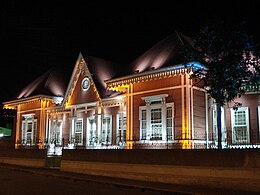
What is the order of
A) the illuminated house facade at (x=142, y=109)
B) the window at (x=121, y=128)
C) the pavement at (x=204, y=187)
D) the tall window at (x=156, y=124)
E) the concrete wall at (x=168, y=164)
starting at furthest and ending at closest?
the window at (x=121, y=128), the tall window at (x=156, y=124), the illuminated house facade at (x=142, y=109), the concrete wall at (x=168, y=164), the pavement at (x=204, y=187)

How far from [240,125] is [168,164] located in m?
7.75

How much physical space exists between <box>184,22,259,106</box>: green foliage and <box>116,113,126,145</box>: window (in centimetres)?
1071

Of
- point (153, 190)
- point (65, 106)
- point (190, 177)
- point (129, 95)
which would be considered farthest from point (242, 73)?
point (65, 106)

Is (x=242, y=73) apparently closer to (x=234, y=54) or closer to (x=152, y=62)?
(x=234, y=54)

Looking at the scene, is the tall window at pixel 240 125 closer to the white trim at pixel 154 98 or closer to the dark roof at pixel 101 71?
the white trim at pixel 154 98

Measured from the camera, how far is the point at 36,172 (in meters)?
25.3

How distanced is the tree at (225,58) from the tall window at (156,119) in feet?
16.4

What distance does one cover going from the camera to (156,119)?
24828 mm

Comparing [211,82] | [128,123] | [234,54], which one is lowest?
[128,123]

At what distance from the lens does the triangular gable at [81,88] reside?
32906 mm

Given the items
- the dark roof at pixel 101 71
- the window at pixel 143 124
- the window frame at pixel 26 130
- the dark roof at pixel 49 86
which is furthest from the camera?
the window frame at pixel 26 130

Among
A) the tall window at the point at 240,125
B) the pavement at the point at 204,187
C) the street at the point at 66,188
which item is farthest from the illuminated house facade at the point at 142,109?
the street at the point at 66,188

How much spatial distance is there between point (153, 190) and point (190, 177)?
217 centimetres

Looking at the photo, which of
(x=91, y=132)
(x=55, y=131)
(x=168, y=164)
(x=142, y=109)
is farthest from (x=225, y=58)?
(x=55, y=131)
